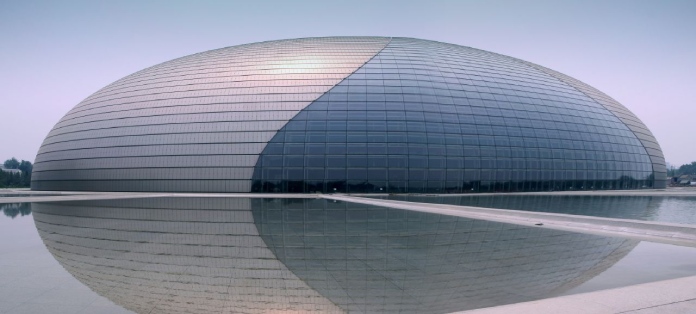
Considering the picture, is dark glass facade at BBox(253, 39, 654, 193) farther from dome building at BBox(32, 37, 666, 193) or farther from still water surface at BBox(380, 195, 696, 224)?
still water surface at BBox(380, 195, 696, 224)

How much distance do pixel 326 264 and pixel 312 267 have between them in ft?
1.05

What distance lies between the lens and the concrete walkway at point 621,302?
4.75 meters

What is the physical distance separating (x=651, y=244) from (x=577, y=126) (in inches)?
1298

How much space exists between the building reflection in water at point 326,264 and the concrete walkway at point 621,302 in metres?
0.59

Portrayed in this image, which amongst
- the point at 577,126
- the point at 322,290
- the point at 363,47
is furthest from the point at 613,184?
the point at 322,290

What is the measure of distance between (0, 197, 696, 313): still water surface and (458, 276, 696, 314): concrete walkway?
0.57m

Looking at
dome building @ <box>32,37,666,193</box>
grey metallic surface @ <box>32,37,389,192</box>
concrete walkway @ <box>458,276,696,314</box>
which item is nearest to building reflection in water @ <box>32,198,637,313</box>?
concrete walkway @ <box>458,276,696,314</box>

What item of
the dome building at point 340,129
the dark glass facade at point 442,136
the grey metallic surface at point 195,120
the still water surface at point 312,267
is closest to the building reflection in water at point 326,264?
the still water surface at point 312,267

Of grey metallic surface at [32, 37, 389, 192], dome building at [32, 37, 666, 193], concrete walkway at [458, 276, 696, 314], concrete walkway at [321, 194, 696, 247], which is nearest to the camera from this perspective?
concrete walkway at [458, 276, 696, 314]

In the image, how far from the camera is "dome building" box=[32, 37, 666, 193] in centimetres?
3350

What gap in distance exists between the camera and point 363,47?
41.2 m

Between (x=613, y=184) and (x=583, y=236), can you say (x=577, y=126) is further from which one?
(x=583, y=236)

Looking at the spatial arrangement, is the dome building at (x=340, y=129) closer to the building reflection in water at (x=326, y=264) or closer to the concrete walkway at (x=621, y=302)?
the building reflection in water at (x=326, y=264)

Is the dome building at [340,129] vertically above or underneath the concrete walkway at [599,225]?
above
